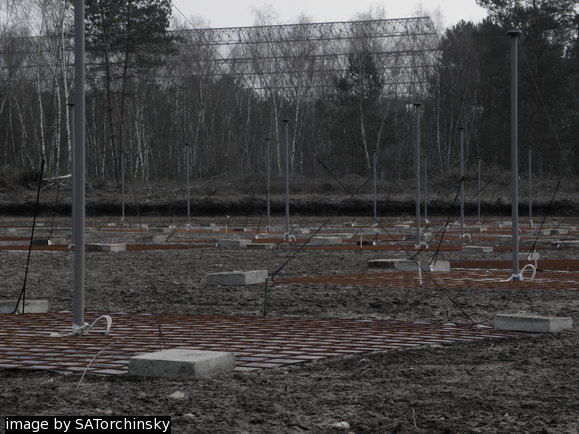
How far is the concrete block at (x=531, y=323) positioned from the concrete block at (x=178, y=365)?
138 inches

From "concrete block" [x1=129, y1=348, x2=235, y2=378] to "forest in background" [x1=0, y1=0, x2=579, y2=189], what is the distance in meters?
42.0

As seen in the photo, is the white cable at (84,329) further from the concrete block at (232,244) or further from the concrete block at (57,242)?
the concrete block at (57,242)

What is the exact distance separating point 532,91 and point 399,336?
160 feet

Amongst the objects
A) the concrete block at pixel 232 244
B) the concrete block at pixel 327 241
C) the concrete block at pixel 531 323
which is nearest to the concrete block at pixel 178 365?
the concrete block at pixel 531 323

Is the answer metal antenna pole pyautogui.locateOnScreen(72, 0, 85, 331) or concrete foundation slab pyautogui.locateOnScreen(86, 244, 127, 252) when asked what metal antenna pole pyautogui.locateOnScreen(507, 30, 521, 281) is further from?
concrete foundation slab pyautogui.locateOnScreen(86, 244, 127, 252)

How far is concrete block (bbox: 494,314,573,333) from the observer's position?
970 centimetres

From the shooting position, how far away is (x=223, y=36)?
73.6m

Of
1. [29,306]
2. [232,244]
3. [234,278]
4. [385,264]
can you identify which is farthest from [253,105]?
[29,306]

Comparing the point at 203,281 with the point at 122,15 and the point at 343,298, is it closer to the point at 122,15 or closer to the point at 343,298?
the point at 343,298

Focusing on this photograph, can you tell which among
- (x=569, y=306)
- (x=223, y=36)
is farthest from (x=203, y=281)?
(x=223, y=36)

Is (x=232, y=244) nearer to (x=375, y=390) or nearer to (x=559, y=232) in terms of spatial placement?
(x=559, y=232)

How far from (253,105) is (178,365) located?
6841cm

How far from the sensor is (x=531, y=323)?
973 cm

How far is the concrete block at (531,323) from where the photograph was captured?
31.8ft
